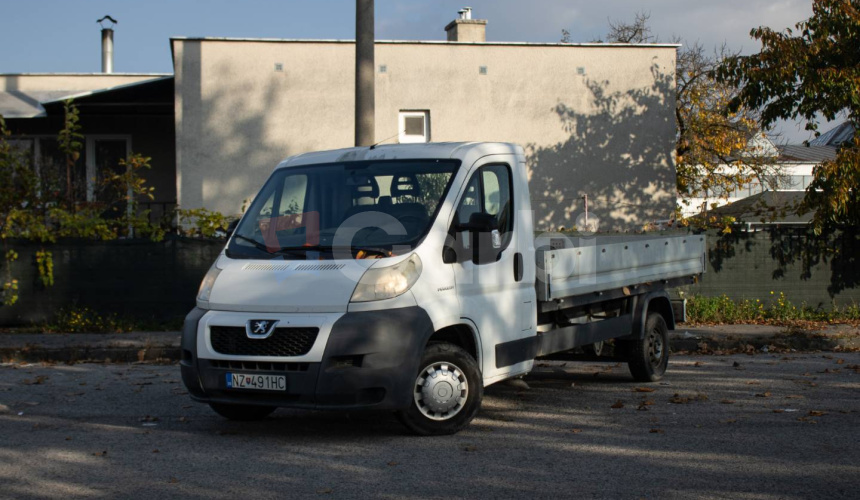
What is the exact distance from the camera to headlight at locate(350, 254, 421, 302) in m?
7.06

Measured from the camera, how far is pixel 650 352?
1031cm

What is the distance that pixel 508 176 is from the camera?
8.34 metres

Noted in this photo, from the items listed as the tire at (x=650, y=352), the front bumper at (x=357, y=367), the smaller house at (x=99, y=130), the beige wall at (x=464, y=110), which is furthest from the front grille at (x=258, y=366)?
the smaller house at (x=99, y=130)

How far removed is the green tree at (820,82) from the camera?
654 inches

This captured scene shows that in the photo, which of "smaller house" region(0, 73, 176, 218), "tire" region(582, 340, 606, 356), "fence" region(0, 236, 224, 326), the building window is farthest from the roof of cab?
"smaller house" region(0, 73, 176, 218)

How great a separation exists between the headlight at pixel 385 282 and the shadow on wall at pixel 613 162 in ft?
44.8

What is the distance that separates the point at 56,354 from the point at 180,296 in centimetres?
300

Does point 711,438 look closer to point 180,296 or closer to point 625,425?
point 625,425

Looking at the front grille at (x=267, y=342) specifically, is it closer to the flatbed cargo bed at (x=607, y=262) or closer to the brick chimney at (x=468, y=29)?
the flatbed cargo bed at (x=607, y=262)

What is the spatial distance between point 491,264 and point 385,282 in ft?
3.72

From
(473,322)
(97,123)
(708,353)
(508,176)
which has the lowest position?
(708,353)

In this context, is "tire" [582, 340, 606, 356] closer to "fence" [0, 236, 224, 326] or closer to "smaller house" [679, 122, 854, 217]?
"fence" [0, 236, 224, 326]

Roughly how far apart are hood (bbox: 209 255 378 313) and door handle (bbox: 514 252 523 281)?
146cm

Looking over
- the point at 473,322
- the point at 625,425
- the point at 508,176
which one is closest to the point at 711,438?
the point at 625,425
